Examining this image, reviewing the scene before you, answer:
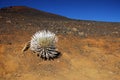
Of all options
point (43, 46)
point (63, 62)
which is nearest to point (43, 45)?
point (43, 46)

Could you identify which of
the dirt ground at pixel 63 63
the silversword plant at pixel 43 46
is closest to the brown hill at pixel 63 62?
the dirt ground at pixel 63 63

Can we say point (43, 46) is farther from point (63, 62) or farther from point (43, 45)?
point (63, 62)

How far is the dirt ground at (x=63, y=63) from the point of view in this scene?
727cm

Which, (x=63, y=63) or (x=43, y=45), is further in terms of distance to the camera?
(x=63, y=63)

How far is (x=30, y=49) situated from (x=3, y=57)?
43.8 inches

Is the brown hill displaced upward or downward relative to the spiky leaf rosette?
downward

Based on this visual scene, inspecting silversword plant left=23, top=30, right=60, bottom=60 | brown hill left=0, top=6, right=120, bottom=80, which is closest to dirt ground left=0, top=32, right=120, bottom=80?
brown hill left=0, top=6, right=120, bottom=80

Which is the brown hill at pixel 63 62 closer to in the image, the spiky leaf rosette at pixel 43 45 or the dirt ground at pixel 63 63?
the dirt ground at pixel 63 63

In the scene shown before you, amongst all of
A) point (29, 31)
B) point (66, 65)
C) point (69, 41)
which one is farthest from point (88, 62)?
point (29, 31)

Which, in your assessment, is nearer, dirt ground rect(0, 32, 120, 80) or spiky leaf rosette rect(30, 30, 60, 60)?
dirt ground rect(0, 32, 120, 80)

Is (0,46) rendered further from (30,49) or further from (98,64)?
(98,64)

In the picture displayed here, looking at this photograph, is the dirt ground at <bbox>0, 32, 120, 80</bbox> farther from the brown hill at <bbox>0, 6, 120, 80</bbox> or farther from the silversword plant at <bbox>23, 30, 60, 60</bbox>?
the silversword plant at <bbox>23, 30, 60, 60</bbox>

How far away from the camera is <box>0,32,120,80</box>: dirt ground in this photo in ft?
23.9

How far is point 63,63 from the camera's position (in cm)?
815
